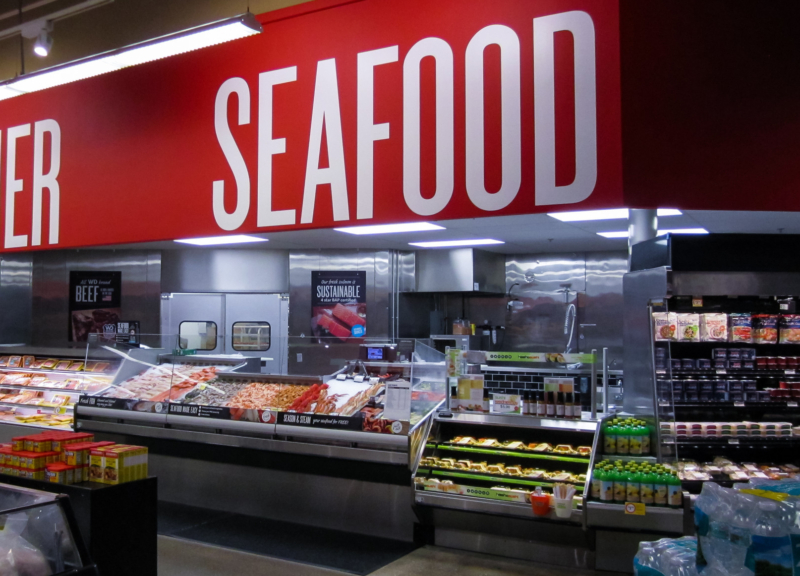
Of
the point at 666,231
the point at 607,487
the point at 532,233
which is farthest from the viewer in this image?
the point at 532,233

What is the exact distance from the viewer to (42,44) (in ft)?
17.4

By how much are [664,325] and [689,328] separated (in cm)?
72

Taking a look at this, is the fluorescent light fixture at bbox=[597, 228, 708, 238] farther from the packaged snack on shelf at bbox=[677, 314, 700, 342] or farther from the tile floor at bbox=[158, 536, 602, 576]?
the tile floor at bbox=[158, 536, 602, 576]

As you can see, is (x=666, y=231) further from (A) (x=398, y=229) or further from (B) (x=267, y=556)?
(B) (x=267, y=556)

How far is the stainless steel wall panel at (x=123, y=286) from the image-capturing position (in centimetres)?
1011

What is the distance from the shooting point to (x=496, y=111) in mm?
2852

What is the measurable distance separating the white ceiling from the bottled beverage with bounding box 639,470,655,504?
253 centimetres

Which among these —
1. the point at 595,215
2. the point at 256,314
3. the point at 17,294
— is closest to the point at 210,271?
the point at 256,314

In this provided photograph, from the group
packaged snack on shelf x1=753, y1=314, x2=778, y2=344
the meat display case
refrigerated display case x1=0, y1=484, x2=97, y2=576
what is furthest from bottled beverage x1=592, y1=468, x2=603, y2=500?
refrigerated display case x1=0, y1=484, x2=97, y2=576

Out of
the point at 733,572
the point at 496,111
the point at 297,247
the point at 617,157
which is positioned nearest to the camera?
the point at 733,572

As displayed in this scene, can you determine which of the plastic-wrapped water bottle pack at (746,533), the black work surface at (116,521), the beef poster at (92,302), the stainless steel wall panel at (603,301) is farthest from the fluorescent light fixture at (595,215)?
the beef poster at (92,302)

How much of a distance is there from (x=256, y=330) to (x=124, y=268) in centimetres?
222

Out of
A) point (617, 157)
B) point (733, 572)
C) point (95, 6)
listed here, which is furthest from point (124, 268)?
point (733, 572)

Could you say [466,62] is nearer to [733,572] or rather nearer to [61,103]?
[733,572]
